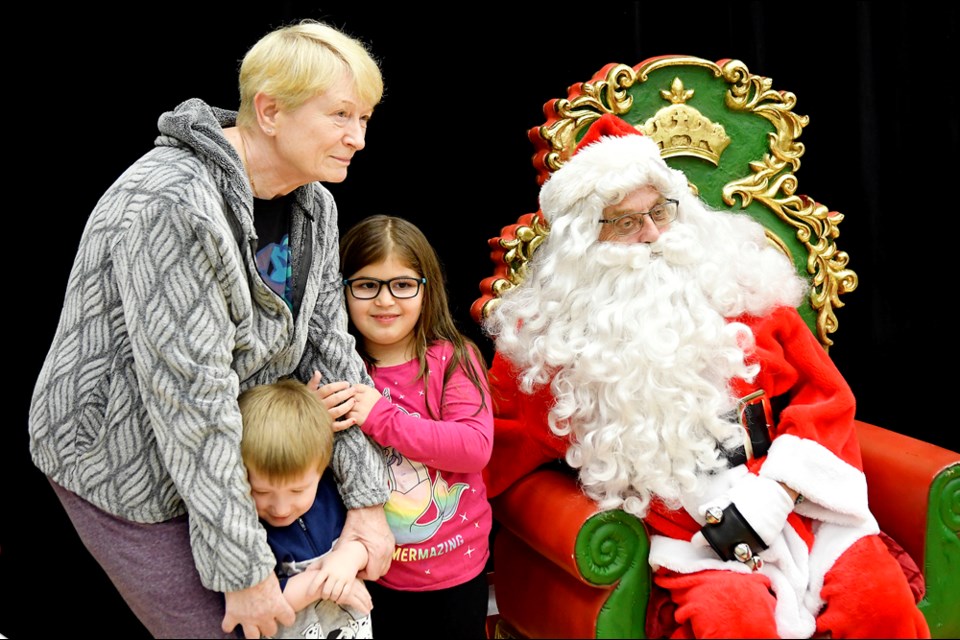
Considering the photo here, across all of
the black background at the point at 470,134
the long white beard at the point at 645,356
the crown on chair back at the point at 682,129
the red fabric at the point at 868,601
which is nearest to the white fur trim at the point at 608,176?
the long white beard at the point at 645,356

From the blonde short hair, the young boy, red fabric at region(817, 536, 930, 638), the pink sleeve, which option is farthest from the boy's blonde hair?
red fabric at region(817, 536, 930, 638)

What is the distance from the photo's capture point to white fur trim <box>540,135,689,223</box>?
2508mm

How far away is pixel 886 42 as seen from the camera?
148 inches

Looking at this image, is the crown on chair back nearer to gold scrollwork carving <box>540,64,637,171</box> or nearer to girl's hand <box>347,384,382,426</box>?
gold scrollwork carving <box>540,64,637,171</box>

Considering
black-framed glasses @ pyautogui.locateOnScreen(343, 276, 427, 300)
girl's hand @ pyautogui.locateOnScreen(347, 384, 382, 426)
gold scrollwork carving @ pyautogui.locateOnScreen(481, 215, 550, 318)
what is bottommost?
girl's hand @ pyautogui.locateOnScreen(347, 384, 382, 426)

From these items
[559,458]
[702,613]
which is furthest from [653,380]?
[702,613]

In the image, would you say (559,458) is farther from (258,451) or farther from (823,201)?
(823,201)

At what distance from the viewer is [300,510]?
2174 millimetres

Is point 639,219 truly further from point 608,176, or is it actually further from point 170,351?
point 170,351

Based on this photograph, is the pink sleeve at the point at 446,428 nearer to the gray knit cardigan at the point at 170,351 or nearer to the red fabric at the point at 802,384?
the gray knit cardigan at the point at 170,351

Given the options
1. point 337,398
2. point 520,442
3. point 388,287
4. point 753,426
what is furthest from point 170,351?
point 753,426

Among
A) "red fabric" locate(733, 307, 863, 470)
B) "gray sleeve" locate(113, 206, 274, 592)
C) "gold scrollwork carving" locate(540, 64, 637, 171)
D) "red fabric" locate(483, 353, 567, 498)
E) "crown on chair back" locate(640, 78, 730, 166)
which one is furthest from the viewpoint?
"crown on chair back" locate(640, 78, 730, 166)

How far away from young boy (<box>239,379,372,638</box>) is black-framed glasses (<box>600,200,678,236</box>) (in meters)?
0.91

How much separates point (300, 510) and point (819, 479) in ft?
4.09
